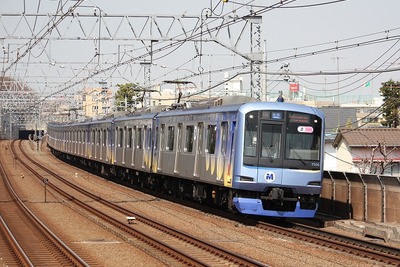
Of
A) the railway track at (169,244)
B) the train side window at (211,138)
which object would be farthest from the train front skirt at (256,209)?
the train side window at (211,138)

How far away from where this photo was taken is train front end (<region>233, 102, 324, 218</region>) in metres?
16.4

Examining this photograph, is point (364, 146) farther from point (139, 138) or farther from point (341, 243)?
point (341, 243)

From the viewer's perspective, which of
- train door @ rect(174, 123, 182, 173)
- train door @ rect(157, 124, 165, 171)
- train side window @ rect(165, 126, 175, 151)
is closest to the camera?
train door @ rect(174, 123, 182, 173)

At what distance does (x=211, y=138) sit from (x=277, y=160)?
103 inches

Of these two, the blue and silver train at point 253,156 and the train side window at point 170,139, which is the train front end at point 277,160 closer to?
the blue and silver train at point 253,156

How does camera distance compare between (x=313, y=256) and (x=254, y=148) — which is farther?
(x=254, y=148)

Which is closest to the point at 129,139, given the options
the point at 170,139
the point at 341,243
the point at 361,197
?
the point at 170,139

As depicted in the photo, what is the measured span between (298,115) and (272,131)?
73 cm

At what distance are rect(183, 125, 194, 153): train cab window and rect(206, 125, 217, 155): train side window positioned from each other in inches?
54.9

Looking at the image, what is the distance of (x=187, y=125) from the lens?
2086 cm

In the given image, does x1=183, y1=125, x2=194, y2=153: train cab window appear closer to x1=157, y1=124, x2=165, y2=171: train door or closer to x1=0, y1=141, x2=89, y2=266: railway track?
x1=157, y1=124, x2=165, y2=171: train door

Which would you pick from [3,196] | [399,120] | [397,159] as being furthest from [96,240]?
[399,120]

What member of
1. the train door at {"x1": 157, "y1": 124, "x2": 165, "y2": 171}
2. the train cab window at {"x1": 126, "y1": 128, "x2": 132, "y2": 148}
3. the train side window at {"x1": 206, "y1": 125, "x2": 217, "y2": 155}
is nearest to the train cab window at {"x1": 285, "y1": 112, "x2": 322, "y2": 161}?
the train side window at {"x1": 206, "y1": 125, "x2": 217, "y2": 155}

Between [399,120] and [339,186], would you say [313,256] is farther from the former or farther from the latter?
[399,120]
